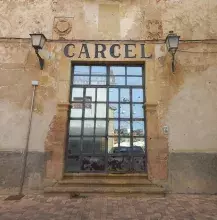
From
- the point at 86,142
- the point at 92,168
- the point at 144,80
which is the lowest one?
the point at 92,168

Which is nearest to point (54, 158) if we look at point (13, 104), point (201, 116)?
point (13, 104)

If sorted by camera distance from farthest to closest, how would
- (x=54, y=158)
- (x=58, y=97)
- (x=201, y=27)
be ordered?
(x=201, y=27), (x=58, y=97), (x=54, y=158)

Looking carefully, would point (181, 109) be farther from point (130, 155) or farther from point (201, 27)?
point (201, 27)

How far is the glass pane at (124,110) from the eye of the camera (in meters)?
5.77

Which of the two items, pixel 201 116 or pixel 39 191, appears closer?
pixel 39 191

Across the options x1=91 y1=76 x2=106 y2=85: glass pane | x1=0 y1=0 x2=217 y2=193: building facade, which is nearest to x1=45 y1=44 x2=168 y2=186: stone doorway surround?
x1=0 y1=0 x2=217 y2=193: building facade

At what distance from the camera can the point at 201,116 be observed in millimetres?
5539

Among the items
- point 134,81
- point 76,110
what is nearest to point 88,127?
point 76,110

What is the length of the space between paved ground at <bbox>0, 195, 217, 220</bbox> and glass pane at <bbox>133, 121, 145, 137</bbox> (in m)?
1.54

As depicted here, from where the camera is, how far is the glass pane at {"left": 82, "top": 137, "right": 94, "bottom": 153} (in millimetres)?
5590

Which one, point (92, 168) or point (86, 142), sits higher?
point (86, 142)

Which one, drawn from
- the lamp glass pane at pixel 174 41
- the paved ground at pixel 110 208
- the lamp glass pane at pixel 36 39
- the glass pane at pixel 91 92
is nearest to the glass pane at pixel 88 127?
the glass pane at pixel 91 92

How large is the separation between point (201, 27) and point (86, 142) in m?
A: 4.30

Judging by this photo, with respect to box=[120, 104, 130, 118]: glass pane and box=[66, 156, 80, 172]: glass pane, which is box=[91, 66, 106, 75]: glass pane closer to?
box=[120, 104, 130, 118]: glass pane
